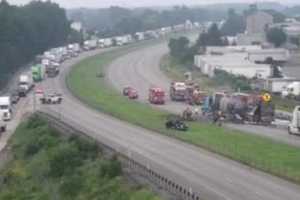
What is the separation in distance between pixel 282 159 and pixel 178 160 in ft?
15.3

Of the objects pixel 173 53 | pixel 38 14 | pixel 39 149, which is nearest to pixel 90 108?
pixel 39 149

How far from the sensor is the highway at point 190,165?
36.7 metres

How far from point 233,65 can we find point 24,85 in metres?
24.7

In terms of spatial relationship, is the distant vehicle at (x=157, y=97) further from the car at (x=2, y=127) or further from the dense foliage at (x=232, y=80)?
the car at (x=2, y=127)

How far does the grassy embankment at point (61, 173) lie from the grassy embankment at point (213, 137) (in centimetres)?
632

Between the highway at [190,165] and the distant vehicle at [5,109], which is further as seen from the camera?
the distant vehicle at [5,109]

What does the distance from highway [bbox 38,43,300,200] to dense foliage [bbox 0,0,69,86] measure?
57.9 metres

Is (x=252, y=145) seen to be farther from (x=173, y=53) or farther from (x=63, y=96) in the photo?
(x=173, y=53)

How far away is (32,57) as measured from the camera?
15125cm

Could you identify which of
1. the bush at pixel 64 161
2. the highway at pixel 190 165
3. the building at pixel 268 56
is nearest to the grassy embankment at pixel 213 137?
the highway at pixel 190 165

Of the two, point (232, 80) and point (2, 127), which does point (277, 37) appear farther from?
point (2, 127)

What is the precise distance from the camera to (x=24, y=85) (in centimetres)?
10612

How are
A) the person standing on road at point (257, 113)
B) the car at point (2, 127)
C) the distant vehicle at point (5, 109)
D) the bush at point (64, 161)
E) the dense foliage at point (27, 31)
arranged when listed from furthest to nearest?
1. the dense foliage at point (27, 31)
2. the distant vehicle at point (5, 109)
3. the car at point (2, 127)
4. the person standing on road at point (257, 113)
5. the bush at point (64, 161)

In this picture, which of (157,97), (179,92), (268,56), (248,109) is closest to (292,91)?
(179,92)
